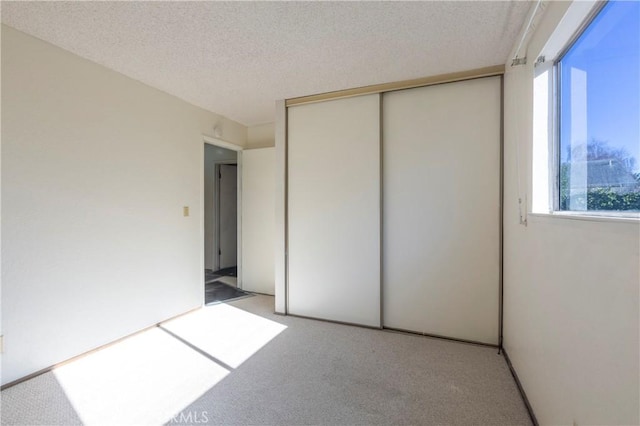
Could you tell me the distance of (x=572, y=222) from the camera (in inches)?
45.3

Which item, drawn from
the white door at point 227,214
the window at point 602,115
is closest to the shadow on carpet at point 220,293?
the white door at point 227,214

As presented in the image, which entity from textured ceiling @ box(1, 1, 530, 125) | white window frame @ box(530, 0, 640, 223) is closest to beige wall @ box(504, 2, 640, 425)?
white window frame @ box(530, 0, 640, 223)

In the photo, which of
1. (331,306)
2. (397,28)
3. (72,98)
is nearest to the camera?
(397,28)

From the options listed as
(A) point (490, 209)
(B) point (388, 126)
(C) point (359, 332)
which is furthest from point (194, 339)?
(A) point (490, 209)

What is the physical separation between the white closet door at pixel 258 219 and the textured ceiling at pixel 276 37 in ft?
4.39

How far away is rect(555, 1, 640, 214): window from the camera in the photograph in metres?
0.95

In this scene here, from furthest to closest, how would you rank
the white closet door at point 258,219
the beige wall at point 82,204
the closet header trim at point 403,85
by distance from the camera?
the white closet door at point 258,219 → the closet header trim at point 403,85 → the beige wall at point 82,204

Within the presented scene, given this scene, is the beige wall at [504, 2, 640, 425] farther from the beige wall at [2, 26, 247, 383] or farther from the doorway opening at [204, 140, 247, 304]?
the doorway opening at [204, 140, 247, 304]

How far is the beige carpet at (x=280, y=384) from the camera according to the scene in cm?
160

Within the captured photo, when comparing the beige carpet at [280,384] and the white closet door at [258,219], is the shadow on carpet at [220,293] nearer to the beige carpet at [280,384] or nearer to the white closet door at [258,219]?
the white closet door at [258,219]

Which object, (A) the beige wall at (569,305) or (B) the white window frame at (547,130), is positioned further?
(B) the white window frame at (547,130)

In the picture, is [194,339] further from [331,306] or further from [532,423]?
[532,423]

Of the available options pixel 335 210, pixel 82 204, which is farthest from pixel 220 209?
pixel 335 210

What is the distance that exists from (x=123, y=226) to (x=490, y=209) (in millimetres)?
3375
